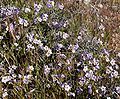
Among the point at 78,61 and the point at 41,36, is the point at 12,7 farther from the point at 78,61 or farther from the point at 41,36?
the point at 78,61

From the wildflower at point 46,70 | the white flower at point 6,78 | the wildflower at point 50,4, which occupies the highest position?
the wildflower at point 50,4

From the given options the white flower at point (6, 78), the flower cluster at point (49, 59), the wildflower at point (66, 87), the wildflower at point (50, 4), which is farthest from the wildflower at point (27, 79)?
the wildflower at point (50, 4)

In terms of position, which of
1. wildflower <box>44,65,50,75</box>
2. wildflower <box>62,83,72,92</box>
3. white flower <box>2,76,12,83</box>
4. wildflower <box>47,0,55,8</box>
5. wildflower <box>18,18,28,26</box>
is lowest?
wildflower <box>62,83,72,92</box>

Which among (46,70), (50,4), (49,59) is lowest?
(46,70)

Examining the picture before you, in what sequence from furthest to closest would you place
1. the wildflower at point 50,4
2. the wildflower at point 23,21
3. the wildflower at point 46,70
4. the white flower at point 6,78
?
the wildflower at point 50,4
the wildflower at point 23,21
the wildflower at point 46,70
the white flower at point 6,78

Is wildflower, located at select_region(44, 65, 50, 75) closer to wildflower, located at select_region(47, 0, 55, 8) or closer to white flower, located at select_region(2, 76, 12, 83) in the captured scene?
white flower, located at select_region(2, 76, 12, 83)

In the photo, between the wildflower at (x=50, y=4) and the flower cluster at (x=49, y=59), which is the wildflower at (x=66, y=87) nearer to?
the flower cluster at (x=49, y=59)

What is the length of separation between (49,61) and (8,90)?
1.54 ft

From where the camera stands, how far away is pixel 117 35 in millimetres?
4465

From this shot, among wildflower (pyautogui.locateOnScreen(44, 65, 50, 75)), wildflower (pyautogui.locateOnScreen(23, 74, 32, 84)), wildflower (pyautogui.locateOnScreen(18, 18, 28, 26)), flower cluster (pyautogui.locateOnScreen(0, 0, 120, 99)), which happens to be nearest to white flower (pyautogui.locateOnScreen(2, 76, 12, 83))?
flower cluster (pyautogui.locateOnScreen(0, 0, 120, 99))

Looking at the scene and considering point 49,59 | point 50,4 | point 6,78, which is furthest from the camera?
point 50,4

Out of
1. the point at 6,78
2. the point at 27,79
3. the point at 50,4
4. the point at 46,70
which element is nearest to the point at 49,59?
the point at 46,70

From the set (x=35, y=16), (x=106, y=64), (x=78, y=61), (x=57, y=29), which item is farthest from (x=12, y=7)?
(x=106, y=64)

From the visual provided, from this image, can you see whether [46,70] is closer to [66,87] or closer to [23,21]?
[66,87]
